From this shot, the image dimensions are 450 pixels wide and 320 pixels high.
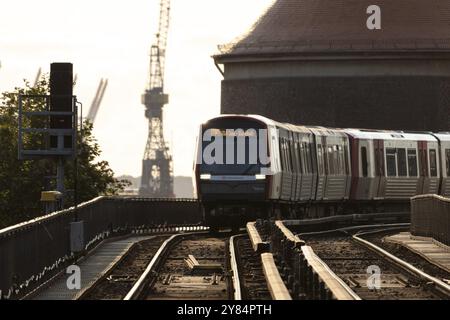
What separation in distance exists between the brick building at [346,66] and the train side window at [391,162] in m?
48.9

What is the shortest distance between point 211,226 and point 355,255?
476 inches

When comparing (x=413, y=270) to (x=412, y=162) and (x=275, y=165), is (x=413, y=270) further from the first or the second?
(x=412, y=162)

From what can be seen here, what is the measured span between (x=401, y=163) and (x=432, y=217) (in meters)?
17.8

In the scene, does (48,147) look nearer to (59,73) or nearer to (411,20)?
(59,73)

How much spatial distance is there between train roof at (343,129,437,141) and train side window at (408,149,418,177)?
1.57 feet

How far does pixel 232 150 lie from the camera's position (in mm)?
42531

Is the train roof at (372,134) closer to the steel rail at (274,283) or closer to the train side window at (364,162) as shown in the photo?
the train side window at (364,162)

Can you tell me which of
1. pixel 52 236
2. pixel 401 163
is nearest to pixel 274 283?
pixel 52 236

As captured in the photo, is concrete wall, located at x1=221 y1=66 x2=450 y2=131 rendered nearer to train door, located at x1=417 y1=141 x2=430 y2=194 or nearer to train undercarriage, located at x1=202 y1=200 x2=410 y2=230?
train door, located at x1=417 y1=141 x2=430 y2=194

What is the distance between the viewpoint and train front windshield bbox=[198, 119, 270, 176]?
139 ft

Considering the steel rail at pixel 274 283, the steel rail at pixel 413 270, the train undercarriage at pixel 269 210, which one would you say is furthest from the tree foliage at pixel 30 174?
the steel rail at pixel 274 283

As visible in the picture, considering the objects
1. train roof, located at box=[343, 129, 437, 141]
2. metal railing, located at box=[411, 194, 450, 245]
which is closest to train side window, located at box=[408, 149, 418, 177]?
train roof, located at box=[343, 129, 437, 141]

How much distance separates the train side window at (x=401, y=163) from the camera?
5697 cm

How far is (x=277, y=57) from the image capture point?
107 m
